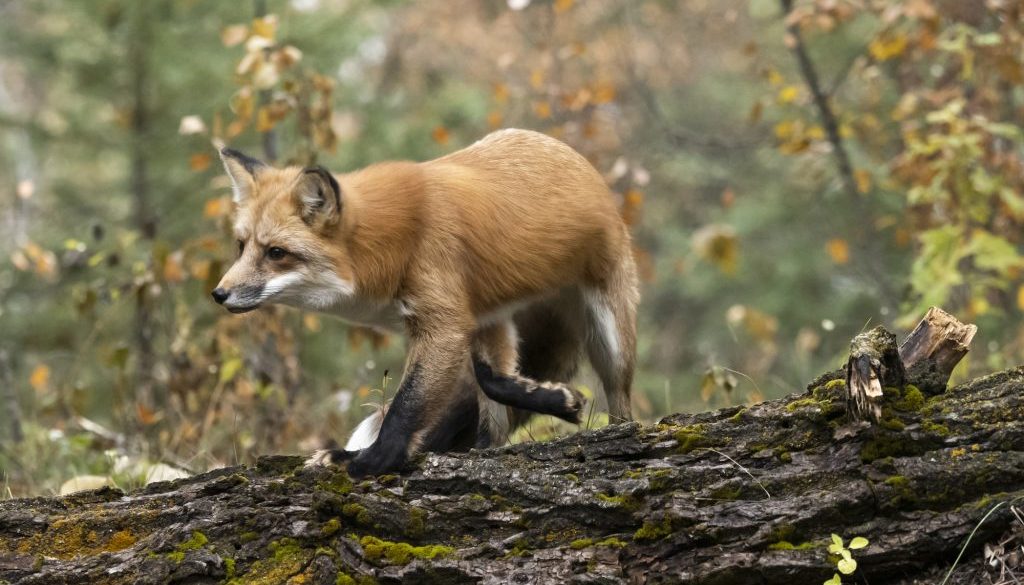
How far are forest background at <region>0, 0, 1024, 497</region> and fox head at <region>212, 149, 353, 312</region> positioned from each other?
0.67 metres

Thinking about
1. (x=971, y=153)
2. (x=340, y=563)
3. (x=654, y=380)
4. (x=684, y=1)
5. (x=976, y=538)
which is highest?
(x=684, y=1)

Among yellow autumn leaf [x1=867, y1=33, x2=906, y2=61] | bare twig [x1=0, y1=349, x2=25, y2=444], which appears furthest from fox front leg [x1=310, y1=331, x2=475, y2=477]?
yellow autumn leaf [x1=867, y1=33, x2=906, y2=61]

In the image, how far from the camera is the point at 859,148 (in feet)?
52.9

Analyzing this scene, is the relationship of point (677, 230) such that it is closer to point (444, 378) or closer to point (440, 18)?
point (440, 18)

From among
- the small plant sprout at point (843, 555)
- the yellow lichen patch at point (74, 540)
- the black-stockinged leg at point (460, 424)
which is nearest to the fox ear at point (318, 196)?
the black-stockinged leg at point (460, 424)

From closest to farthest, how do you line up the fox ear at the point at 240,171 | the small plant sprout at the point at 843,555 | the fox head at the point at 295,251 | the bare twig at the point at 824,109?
1. the small plant sprout at the point at 843,555
2. the fox head at the point at 295,251
3. the fox ear at the point at 240,171
4. the bare twig at the point at 824,109

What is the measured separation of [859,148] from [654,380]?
4600 millimetres

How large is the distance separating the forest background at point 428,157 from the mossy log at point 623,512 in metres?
1.21

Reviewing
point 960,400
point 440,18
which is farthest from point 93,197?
point 960,400

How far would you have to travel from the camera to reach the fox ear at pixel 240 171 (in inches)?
234

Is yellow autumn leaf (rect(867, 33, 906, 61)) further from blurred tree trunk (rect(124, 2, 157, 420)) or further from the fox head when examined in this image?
blurred tree trunk (rect(124, 2, 157, 420))

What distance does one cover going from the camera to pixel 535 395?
5.55 meters

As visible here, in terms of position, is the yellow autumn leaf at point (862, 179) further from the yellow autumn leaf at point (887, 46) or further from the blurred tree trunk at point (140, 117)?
the blurred tree trunk at point (140, 117)

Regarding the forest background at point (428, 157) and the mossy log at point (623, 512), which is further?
the forest background at point (428, 157)
